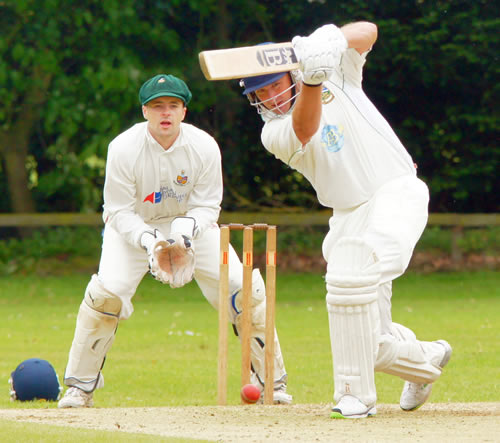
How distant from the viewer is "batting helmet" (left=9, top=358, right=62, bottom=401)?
5910 mm

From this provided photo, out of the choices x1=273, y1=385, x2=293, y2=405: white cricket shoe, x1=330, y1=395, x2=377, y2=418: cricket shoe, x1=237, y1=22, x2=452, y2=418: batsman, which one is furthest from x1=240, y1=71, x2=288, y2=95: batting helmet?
x1=273, y1=385, x2=293, y2=405: white cricket shoe

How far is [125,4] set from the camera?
44.9 feet

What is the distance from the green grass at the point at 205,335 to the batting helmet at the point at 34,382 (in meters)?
0.09

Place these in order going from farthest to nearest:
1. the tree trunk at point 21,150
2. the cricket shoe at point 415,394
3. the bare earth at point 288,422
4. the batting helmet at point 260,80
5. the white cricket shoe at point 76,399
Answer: the tree trunk at point 21,150, the white cricket shoe at point 76,399, the cricket shoe at point 415,394, the batting helmet at point 260,80, the bare earth at point 288,422

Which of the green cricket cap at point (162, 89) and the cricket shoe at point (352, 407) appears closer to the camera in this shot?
the cricket shoe at point (352, 407)

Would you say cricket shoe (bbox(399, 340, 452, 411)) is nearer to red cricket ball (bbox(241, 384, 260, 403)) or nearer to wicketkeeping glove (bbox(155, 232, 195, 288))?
red cricket ball (bbox(241, 384, 260, 403))

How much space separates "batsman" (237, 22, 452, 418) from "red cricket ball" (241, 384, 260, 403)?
928 millimetres

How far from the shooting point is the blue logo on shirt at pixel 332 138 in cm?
449

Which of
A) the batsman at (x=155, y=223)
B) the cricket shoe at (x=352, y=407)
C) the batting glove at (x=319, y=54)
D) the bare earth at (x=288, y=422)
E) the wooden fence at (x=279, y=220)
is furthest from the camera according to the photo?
the wooden fence at (x=279, y=220)

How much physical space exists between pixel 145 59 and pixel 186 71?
585 mm

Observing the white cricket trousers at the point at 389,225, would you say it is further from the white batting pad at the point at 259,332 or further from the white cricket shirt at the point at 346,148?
the white batting pad at the point at 259,332

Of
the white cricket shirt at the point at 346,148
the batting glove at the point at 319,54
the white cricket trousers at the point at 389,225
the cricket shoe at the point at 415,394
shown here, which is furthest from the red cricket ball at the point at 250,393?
the batting glove at the point at 319,54

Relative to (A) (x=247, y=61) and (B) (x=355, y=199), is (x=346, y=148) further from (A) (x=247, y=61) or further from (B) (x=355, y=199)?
(A) (x=247, y=61)

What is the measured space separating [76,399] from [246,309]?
1018mm
